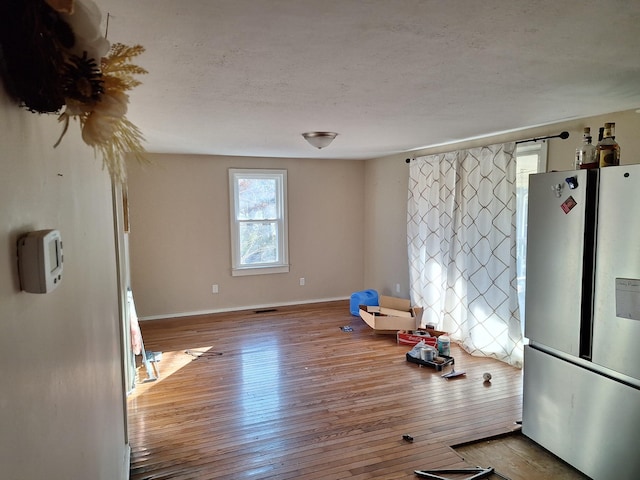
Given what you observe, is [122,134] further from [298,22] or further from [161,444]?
[161,444]

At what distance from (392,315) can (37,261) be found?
461 cm

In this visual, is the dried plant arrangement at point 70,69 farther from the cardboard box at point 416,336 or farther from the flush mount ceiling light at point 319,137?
the cardboard box at point 416,336

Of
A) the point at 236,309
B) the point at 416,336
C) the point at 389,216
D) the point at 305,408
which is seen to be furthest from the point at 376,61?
the point at 236,309

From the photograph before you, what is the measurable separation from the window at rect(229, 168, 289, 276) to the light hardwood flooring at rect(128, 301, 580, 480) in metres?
1.35

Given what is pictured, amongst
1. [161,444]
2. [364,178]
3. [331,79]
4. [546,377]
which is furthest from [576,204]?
[364,178]

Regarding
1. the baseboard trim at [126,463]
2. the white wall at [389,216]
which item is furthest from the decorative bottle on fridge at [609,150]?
the baseboard trim at [126,463]

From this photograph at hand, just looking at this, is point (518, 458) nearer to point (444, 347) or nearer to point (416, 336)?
point (444, 347)

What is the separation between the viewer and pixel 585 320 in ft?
7.66

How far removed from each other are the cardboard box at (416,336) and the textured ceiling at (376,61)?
231cm

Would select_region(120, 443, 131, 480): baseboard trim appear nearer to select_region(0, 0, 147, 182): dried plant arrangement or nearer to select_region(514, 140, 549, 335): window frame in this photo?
select_region(0, 0, 147, 182): dried plant arrangement

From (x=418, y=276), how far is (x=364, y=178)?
1.97 metres

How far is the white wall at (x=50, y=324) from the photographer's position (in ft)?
1.95

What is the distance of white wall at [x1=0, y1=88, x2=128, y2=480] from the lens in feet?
1.95

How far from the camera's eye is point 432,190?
4742mm
